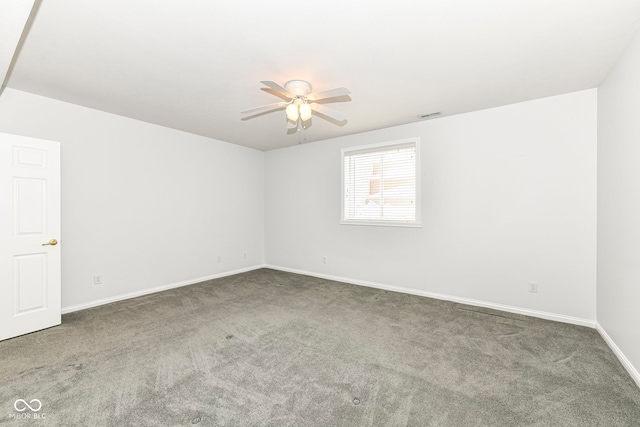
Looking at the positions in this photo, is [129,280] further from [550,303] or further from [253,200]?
[550,303]

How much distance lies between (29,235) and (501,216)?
5.50 metres

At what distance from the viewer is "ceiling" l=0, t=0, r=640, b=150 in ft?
6.12

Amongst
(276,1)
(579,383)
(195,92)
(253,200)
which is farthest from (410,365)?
(253,200)

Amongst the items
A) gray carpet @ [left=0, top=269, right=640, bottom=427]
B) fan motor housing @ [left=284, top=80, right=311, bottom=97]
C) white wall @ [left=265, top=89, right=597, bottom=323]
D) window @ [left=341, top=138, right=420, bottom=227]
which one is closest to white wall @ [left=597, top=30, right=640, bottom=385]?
white wall @ [left=265, top=89, right=597, bottom=323]

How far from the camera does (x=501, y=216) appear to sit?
11.7ft

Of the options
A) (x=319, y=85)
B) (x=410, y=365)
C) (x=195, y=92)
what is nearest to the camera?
(x=410, y=365)

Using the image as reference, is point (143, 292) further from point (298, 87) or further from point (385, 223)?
point (385, 223)

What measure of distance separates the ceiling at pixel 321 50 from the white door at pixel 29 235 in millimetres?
806

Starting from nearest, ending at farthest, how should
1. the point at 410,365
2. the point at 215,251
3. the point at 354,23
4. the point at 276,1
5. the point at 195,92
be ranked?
the point at 276,1, the point at 354,23, the point at 410,365, the point at 195,92, the point at 215,251

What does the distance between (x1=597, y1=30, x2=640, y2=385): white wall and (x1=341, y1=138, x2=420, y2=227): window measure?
1.97 metres

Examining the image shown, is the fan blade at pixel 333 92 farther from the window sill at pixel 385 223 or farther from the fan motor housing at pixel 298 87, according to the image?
the window sill at pixel 385 223

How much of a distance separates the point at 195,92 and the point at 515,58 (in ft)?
10.6

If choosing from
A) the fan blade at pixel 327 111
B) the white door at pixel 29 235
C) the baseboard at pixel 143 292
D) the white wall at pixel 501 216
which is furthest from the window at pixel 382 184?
the white door at pixel 29 235

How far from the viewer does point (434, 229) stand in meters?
4.06
